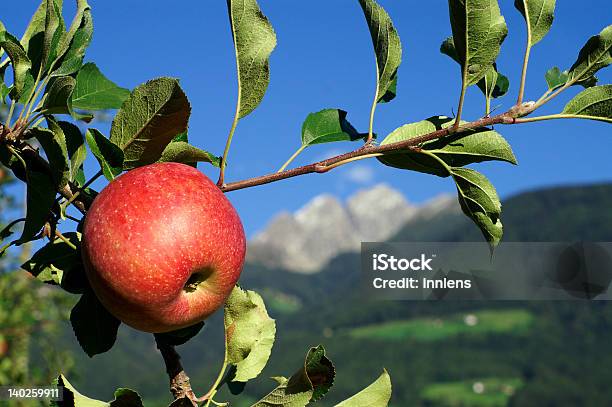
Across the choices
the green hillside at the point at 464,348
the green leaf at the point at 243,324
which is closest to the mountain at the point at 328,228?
the green hillside at the point at 464,348

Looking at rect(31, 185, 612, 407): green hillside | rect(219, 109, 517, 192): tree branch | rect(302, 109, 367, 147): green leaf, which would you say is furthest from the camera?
rect(31, 185, 612, 407): green hillside

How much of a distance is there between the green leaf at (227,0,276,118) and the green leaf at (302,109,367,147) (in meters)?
0.22

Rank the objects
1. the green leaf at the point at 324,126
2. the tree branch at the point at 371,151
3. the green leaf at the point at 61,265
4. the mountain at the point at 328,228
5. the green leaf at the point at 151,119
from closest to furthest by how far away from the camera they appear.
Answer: the green leaf at the point at 151,119
the tree branch at the point at 371,151
the green leaf at the point at 61,265
the green leaf at the point at 324,126
the mountain at the point at 328,228

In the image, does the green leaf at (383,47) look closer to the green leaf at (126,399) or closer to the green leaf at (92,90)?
the green leaf at (92,90)

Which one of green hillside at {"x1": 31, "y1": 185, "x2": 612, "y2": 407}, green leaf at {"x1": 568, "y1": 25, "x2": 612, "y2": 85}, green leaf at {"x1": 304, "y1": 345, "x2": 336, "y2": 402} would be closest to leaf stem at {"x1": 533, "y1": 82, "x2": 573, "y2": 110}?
green leaf at {"x1": 568, "y1": 25, "x2": 612, "y2": 85}

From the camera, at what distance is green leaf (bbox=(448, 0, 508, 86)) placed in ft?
3.56

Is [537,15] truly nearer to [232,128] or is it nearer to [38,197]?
[232,128]

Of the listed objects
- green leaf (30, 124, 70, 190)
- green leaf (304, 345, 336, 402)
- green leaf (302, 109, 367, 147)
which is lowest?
green leaf (304, 345, 336, 402)

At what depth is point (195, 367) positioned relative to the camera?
307 feet

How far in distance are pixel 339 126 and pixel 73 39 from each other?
21.1 inches

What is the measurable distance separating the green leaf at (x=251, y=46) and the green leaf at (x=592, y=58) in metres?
0.55

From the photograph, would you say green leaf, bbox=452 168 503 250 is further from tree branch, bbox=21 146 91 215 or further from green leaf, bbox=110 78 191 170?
tree branch, bbox=21 146 91 215

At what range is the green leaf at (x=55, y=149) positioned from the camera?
3.51 ft

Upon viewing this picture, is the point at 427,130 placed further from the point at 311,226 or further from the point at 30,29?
the point at 311,226
